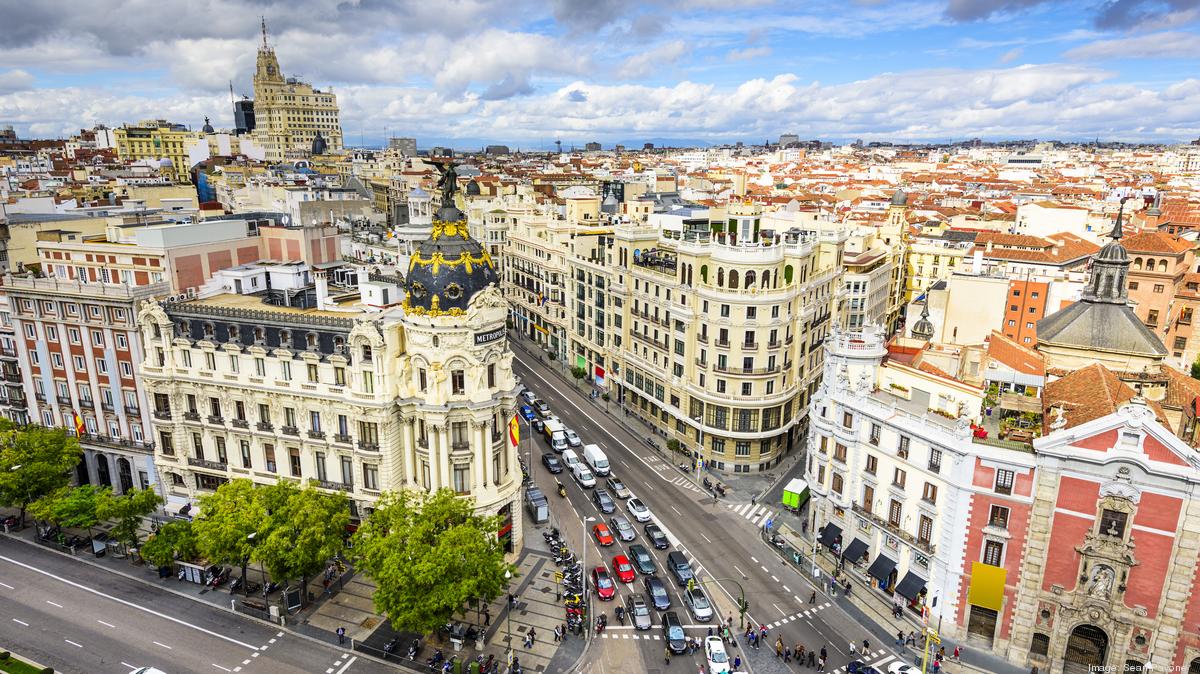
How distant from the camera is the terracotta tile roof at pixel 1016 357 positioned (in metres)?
68.2

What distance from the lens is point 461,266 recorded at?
215 feet

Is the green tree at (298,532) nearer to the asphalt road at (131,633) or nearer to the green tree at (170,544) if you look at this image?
the asphalt road at (131,633)

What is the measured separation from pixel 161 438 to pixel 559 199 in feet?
446

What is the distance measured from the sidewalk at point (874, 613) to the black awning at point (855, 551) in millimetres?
2196

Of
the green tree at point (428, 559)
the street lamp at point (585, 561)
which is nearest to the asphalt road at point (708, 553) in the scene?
the street lamp at point (585, 561)

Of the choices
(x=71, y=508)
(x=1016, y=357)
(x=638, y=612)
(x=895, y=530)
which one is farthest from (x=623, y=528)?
(x=71, y=508)

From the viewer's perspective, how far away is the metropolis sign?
6600 cm

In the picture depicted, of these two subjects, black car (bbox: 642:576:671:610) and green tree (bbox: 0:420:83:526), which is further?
green tree (bbox: 0:420:83:526)

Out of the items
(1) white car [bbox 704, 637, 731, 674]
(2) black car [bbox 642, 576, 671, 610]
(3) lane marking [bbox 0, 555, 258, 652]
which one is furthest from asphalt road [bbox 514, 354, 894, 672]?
(3) lane marking [bbox 0, 555, 258, 652]

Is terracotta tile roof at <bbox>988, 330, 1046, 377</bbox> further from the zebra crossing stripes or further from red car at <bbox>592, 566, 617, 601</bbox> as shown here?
red car at <bbox>592, 566, 617, 601</bbox>

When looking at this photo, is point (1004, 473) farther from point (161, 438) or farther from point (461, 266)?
point (161, 438)

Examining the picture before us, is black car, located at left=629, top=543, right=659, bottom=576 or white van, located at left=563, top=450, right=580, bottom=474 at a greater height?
white van, located at left=563, top=450, right=580, bottom=474

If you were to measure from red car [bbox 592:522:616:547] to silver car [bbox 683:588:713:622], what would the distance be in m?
10.8

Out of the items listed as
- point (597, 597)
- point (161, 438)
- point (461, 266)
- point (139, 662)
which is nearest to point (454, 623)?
point (597, 597)
